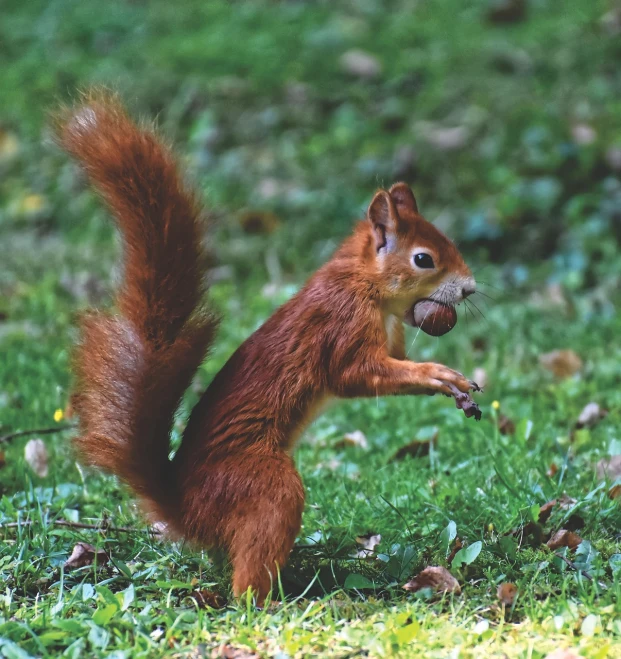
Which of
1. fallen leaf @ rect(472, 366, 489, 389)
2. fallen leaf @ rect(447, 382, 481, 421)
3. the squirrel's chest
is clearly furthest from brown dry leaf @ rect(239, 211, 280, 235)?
fallen leaf @ rect(447, 382, 481, 421)

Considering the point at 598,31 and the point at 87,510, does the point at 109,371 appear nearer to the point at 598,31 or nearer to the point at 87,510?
the point at 87,510

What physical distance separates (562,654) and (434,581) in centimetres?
44

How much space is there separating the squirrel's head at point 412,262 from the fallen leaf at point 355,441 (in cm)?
107

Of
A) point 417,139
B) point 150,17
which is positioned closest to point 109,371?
point 417,139

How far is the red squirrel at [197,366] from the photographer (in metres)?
2.44

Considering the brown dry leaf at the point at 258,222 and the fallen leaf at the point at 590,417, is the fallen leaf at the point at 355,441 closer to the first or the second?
the fallen leaf at the point at 590,417

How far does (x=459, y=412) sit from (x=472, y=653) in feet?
5.77

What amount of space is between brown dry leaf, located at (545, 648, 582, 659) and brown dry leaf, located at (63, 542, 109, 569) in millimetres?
1156

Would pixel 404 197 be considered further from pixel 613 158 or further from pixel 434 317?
pixel 613 158

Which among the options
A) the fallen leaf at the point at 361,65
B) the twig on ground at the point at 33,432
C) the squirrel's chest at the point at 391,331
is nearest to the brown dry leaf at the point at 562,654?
the squirrel's chest at the point at 391,331

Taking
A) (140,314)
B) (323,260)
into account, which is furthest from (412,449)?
(323,260)

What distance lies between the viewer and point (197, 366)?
8.23ft

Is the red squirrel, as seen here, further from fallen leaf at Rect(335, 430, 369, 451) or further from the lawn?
fallen leaf at Rect(335, 430, 369, 451)

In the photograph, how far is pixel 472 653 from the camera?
2.15 m
